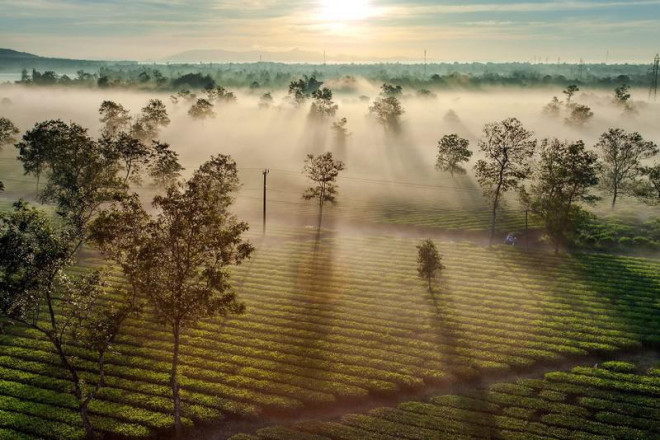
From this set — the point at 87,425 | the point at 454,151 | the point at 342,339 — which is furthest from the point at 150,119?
the point at 87,425

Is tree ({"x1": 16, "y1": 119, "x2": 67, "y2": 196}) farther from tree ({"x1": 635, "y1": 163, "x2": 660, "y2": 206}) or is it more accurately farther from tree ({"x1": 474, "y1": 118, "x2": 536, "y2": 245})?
tree ({"x1": 635, "y1": 163, "x2": 660, "y2": 206})

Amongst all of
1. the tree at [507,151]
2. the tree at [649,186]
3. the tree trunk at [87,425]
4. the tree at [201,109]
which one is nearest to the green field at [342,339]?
the tree trunk at [87,425]

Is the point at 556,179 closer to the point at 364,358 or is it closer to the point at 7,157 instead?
the point at 364,358

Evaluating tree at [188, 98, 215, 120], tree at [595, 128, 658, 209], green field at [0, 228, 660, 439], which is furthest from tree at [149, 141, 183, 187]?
tree at [188, 98, 215, 120]

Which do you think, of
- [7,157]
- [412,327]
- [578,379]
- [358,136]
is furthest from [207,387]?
[358,136]

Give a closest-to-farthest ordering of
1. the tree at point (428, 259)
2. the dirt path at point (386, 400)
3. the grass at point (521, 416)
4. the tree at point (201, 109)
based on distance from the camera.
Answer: the grass at point (521, 416)
the dirt path at point (386, 400)
the tree at point (428, 259)
the tree at point (201, 109)

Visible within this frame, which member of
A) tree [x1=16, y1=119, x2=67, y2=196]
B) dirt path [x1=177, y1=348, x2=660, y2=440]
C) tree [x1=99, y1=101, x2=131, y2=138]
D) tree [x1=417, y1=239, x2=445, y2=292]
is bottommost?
dirt path [x1=177, y1=348, x2=660, y2=440]

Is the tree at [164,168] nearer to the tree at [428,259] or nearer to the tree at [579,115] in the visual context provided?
the tree at [428,259]

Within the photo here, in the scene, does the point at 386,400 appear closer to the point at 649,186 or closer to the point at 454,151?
the point at 649,186
